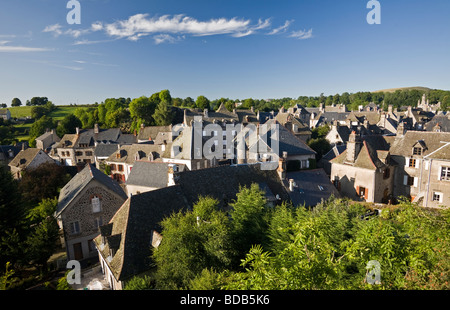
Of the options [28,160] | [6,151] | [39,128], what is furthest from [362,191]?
[39,128]

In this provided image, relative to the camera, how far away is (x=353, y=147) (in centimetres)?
3688

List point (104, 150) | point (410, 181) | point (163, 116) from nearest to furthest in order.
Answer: point (410, 181) < point (104, 150) < point (163, 116)

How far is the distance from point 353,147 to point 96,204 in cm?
3430

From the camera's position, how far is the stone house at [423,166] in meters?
32.8

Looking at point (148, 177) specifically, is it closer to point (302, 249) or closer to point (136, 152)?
point (136, 152)

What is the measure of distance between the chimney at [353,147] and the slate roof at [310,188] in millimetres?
5534

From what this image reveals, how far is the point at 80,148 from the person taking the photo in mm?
78125

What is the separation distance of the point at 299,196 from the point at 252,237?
41.3ft

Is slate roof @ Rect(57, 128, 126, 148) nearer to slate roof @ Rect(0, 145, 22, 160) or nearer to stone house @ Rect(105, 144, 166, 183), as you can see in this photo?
slate roof @ Rect(0, 145, 22, 160)

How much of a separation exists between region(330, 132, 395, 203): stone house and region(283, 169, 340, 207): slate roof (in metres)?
5.10

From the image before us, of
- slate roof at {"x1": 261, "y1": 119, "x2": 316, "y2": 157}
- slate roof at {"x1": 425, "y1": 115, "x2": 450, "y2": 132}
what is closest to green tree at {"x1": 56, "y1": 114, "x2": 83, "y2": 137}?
slate roof at {"x1": 261, "y1": 119, "x2": 316, "y2": 157}
